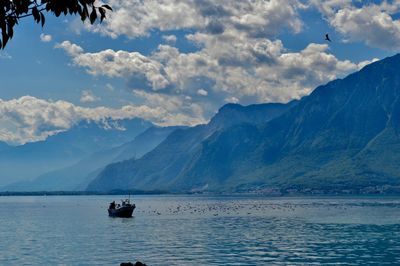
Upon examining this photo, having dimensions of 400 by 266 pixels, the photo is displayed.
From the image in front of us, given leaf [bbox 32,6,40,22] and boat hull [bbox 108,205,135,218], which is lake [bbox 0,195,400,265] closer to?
boat hull [bbox 108,205,135,218]

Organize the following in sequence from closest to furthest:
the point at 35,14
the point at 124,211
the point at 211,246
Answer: the point at 35,14, the point at 211,246, the point at 124,211

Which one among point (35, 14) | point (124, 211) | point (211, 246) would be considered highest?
point (35, 14)

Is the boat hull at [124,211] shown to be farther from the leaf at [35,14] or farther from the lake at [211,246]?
the leaf at [35,14]

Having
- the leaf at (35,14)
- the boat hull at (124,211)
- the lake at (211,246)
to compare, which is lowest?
the lake at (211,246)

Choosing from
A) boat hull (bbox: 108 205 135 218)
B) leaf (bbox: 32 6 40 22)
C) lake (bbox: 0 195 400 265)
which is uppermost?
leaf (bbox: 32 6 40 22)

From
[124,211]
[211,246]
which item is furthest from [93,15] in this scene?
[124,211]

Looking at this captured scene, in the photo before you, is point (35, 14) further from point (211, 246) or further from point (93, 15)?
point (211, 246)

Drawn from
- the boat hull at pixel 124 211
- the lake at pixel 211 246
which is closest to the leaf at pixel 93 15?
the lake at pixel 211 246

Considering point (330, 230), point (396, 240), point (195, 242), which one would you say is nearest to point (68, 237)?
point (195, 242)

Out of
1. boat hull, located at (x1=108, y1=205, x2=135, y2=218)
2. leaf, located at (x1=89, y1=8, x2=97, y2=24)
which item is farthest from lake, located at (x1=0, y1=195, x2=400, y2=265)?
leaf, located at (x1=89, y1=8, x2=97, y2=24)

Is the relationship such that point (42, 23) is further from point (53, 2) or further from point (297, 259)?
point (297, 259)

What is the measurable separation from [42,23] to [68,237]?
109835mm

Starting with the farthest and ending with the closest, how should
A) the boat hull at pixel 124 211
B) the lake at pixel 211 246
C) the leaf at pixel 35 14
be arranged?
the boat hull at pixel 124 211 → the lake at pixel 211 246 → the leaf at pixel 35 14

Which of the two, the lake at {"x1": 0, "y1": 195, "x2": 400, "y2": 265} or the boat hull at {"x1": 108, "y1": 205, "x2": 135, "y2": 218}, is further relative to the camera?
the boat hull at {"x1": 108, "y1": 205, "x2": 135, "y2": 218}
